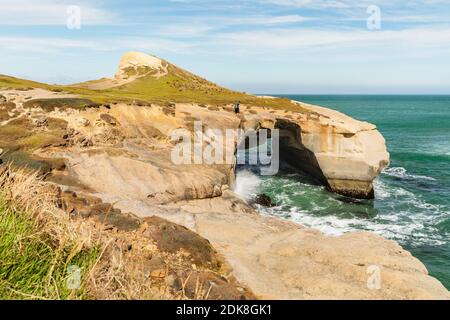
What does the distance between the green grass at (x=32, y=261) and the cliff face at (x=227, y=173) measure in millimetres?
7021

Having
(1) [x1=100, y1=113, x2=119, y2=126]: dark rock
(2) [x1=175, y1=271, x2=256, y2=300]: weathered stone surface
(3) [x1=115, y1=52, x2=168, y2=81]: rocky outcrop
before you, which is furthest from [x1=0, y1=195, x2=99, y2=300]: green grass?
(3) [x1=115, y1=52, x2=168, y2=81]: rocky outcrop

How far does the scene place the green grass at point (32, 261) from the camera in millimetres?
5629

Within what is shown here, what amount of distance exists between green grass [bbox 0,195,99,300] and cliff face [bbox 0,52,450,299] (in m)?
7.02

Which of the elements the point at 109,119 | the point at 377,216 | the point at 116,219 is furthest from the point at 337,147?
the point at 116,219

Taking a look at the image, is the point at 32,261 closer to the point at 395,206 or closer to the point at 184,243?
the point at 184,243

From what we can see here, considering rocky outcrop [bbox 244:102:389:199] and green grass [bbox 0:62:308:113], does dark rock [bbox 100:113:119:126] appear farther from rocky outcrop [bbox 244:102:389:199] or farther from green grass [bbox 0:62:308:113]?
rocky outcrop [bbox 244:102:389:199]

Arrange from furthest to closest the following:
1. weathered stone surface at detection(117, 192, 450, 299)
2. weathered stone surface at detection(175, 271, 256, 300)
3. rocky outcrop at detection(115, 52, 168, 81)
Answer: rocky outcrop at detection(115, 52, 168, 81) → weathered stone surface at detection(117, 192, 450, 299) → weathered stone surface at detection(175, 271, 256, 300)

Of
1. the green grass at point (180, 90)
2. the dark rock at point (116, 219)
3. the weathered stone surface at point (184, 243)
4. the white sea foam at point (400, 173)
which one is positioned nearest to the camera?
the weathered stone surface at point (184, 243)

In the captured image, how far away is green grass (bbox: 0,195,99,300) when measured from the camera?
5629 millimetres

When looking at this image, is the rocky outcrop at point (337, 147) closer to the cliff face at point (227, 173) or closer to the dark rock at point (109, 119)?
the cliff face at point (227, 173)

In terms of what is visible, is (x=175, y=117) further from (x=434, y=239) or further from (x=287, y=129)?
(x=434, y=239)

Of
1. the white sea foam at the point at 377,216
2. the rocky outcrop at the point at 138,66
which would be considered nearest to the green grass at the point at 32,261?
the white sea foam at the point at 377,216

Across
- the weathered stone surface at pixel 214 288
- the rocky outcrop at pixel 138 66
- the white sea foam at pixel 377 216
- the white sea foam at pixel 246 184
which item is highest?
the rocky outcrop at pixel 138 66
